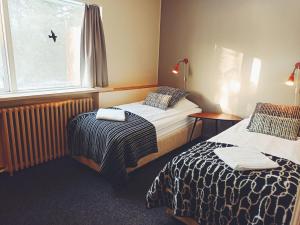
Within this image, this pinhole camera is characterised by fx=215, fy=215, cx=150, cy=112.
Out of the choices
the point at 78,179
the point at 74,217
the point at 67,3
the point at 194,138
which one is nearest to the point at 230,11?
the point at 194,138

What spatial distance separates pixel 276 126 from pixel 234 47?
4.42 ft

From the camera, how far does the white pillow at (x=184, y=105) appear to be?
3.29m

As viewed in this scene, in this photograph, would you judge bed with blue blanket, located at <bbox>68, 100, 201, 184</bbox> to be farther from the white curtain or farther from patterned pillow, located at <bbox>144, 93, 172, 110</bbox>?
the white curtain

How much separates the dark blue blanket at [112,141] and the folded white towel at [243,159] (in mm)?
848

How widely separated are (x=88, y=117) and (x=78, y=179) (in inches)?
27.7

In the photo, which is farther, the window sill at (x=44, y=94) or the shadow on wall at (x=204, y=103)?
the shadow on wall at (x=204, y=103)

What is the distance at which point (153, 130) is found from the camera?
8.25ft

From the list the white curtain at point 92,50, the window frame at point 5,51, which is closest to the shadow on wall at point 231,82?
the white curtain at point 92,50

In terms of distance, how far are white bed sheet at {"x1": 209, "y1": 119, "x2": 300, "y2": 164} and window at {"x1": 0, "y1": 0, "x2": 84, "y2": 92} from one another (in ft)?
7.02

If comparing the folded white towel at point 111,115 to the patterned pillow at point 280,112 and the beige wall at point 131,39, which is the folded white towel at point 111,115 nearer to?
the beige wall at point 131,39

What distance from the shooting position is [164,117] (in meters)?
2.84

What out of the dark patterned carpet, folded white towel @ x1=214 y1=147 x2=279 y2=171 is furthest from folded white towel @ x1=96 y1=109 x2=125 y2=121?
folded white towel @ x1=214 y1=147 x2=279 y2=171

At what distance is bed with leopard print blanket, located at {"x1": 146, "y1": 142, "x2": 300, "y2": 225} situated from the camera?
129 cm

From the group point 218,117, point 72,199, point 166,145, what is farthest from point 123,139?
point 218,117
